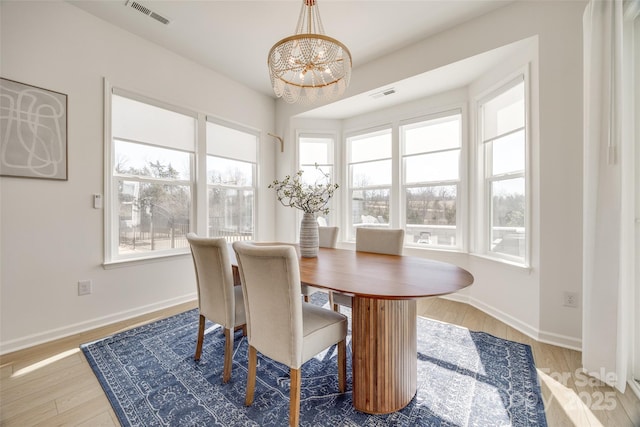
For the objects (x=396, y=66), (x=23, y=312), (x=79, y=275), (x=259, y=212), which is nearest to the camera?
(x=23, y=312)

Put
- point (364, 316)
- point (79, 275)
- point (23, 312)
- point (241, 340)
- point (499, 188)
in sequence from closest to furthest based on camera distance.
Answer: point (364, 316) → point (23, 312) → point (241, 340) → point (79, 275) → point (499, 188)

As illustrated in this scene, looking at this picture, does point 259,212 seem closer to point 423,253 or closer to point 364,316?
point 423,253

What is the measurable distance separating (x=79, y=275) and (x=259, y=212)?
2.26m

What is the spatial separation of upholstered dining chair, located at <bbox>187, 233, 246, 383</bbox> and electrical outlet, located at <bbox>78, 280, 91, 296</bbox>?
1.45 meters

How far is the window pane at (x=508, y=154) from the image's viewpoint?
8.48ft

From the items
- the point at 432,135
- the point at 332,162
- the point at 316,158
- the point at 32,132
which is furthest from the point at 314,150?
the point at 32,132

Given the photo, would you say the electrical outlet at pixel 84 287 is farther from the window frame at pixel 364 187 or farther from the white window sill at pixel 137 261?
the window frame at pixel 364 187

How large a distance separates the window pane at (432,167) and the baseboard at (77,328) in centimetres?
347

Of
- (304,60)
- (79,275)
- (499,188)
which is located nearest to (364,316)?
(304,60)

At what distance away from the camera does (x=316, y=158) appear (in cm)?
441

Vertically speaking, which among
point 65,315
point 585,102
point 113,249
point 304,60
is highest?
point 304,60

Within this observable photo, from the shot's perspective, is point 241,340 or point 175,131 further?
point 175,131

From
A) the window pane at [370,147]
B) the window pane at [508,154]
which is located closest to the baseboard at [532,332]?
the window pane at [508,154]

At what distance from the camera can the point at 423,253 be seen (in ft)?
11.5
